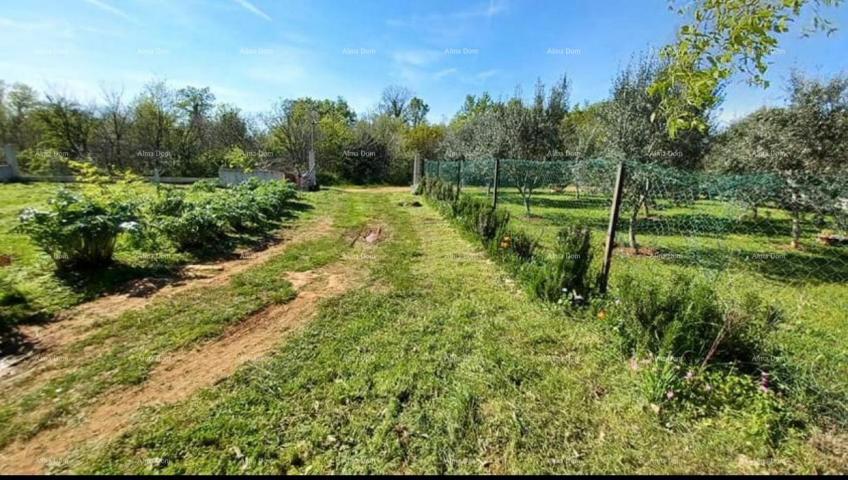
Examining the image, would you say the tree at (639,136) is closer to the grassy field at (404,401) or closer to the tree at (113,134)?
the grassy field at (404,401)

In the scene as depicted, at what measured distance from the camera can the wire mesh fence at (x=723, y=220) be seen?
147 inches

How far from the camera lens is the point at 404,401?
99.3 inches

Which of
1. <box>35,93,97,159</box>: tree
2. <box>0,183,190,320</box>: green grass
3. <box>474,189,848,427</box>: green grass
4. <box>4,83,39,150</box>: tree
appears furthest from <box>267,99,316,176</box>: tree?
<box>0,183,190,320</box>: green grass

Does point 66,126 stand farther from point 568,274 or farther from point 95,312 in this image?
point 568,274

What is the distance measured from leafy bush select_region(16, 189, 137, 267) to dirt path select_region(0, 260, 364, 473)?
2500mm

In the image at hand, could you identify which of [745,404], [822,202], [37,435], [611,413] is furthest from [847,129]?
[37,435]

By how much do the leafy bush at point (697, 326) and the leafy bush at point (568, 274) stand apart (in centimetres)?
91

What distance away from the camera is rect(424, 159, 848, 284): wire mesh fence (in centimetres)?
374

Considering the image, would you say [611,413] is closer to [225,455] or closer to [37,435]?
[225,455]

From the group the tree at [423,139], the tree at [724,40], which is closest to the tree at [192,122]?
the tree at [423,139]

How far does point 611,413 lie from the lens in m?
2.45

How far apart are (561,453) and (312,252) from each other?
527cm

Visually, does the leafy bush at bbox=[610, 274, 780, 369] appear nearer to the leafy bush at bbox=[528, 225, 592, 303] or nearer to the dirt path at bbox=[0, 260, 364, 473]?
the leafy bush at bbox=[528, 225, 592, 303]

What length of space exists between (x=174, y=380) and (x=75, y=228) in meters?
2.91
